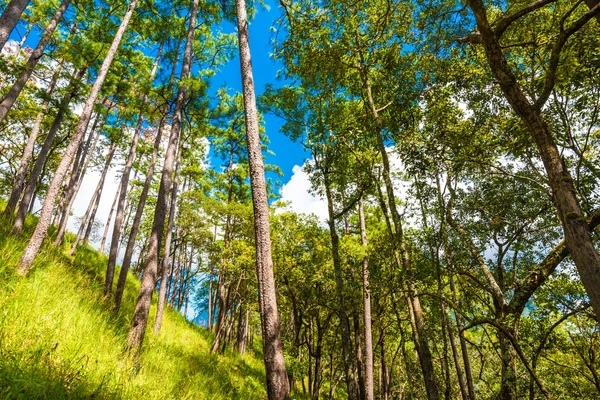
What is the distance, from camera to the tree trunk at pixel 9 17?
536 centimetres

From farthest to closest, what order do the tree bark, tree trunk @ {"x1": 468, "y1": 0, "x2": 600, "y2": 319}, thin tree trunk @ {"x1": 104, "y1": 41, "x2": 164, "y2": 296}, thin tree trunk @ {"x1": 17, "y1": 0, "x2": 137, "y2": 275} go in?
thin tree trunk @ {"x1": 104, "y1": 41, "x2": 164, "y2": 296} → thin tree trunk @ {"x1": 17, "y1": 0, "x2": 137, "y2": 275} → the tree bark → tree trunk @ {"x1": 468, "y1": 0, "x2": 600, "y2": 319}

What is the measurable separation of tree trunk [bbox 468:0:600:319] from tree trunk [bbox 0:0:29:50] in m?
8.32

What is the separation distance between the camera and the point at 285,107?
1190cm

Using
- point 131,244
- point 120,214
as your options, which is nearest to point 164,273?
point 131,244

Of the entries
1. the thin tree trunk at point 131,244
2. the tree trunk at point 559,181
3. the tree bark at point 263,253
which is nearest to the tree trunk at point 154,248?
the tree bark at point 263,253

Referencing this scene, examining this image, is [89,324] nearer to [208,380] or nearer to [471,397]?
[208,380]

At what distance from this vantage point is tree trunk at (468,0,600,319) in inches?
109

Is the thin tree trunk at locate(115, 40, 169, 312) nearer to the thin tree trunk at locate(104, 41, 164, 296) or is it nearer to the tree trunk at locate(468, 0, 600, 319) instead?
the thin tree trunk at locate(104, 41, 164, 296)

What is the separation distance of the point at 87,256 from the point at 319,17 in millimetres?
14941

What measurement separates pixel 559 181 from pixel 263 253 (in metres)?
3.87

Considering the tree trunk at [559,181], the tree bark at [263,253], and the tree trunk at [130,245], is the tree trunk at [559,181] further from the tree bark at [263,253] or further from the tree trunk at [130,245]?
the tree trunk at [130,245]

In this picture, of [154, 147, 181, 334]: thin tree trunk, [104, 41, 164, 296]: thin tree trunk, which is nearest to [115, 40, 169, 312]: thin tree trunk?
[104, 41, 164, 296]: thin tree trunk

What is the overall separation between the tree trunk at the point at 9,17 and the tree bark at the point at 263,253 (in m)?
4.43

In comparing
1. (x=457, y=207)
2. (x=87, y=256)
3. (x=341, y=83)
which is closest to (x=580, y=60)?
(x=457, y=207)
